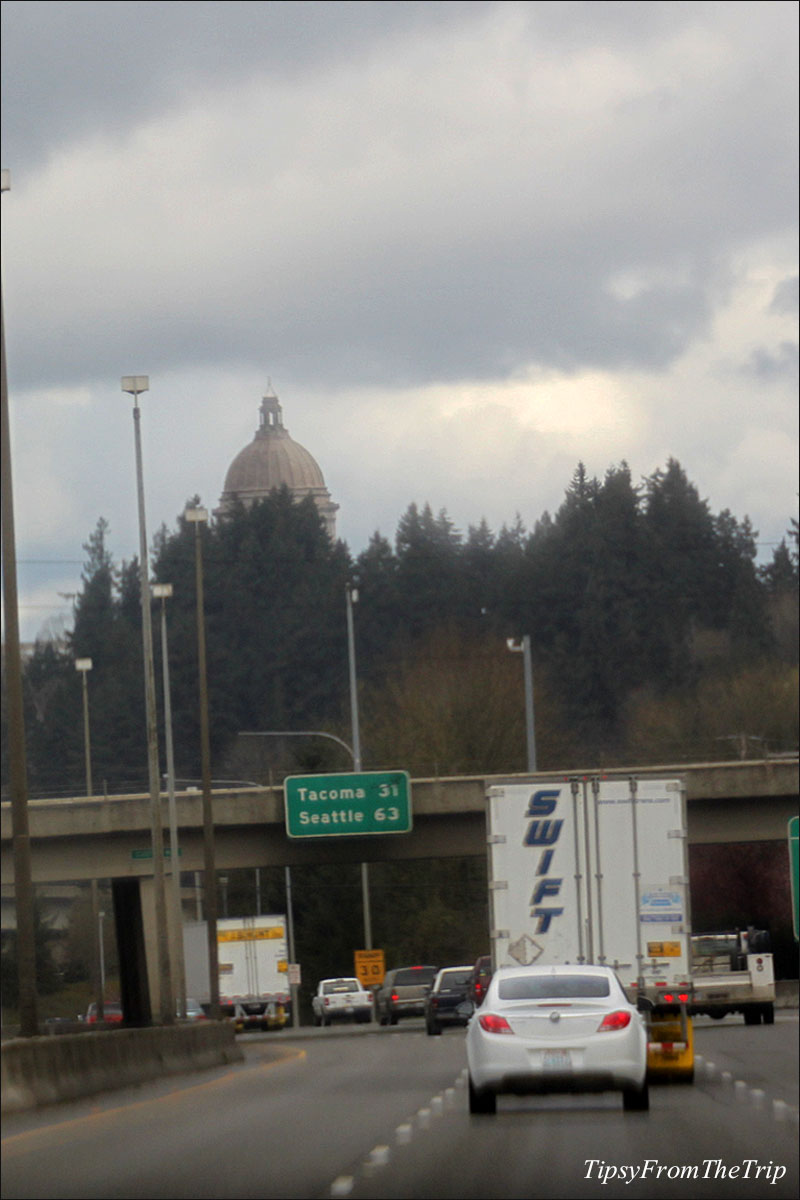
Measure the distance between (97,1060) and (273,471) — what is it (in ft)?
62.8

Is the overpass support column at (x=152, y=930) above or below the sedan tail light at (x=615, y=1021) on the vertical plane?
below

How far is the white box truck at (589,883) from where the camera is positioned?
532 inches

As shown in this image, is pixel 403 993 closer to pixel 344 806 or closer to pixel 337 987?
pixel 337 987

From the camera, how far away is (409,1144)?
31.8 ft

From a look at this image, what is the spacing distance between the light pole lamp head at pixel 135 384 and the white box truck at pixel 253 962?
308 inches

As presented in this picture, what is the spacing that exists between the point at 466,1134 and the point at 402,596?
8.17 ft

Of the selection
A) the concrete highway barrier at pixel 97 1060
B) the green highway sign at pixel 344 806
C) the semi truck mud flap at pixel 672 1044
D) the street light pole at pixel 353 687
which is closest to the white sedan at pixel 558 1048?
the semi truck mud flap at pixel 672 1044

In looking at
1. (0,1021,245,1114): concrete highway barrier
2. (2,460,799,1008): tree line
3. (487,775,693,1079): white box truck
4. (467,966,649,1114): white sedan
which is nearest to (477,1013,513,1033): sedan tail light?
(467,966,649,1114): white sedan

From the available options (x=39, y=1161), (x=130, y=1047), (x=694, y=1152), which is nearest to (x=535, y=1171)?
(x=694, y=1152)

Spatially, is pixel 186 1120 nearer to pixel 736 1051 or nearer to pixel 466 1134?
pixel 466 1134

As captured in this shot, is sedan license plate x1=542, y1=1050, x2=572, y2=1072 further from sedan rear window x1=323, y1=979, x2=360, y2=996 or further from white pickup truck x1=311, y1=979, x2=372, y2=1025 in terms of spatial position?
sedan rear window x1=323, y1=979, x2=360, y2=996

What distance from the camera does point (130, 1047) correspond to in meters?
28.1

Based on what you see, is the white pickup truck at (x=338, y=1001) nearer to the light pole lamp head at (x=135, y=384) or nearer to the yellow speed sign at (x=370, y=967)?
the yellow speed sign at (x=370, y=967)

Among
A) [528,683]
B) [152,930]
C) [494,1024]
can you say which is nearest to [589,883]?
[528,683]
